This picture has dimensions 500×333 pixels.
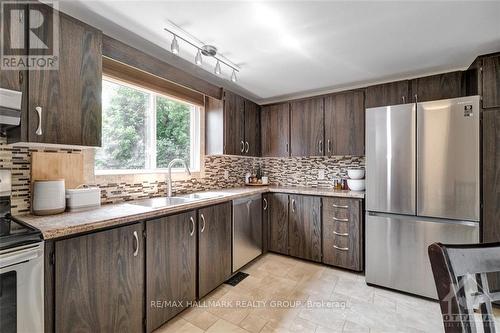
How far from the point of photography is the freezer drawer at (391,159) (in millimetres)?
2129

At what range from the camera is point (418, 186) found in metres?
2.09

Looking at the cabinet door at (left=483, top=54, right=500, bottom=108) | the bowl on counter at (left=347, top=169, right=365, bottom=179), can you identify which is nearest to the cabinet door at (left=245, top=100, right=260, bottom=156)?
the bowl on counter at (left=347, top=169, right=365, bottom=179)

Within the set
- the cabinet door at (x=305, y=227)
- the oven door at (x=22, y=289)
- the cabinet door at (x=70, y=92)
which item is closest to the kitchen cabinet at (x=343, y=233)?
the cabinet door at (x=305, y=227)

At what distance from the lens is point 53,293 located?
45.2 inches

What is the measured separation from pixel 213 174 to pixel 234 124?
74 cm

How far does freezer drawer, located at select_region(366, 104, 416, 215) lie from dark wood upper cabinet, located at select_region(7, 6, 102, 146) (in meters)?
2.44

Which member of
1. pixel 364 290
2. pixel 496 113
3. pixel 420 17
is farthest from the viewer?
pixel 364 290

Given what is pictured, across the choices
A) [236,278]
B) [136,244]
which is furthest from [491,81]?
[136,244]

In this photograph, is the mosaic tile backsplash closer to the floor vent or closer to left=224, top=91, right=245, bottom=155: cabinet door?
left=224, top=91, right=245, bottom=155: cabinet door

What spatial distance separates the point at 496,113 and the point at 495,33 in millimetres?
639

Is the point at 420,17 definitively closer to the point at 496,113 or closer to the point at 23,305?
the point at 496,113

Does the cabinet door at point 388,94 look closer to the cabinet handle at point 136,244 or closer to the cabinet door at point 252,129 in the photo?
the cabinet door at point 252,129

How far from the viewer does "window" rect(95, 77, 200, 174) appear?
2.03 meters

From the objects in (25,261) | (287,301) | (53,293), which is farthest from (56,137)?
(287,301)
